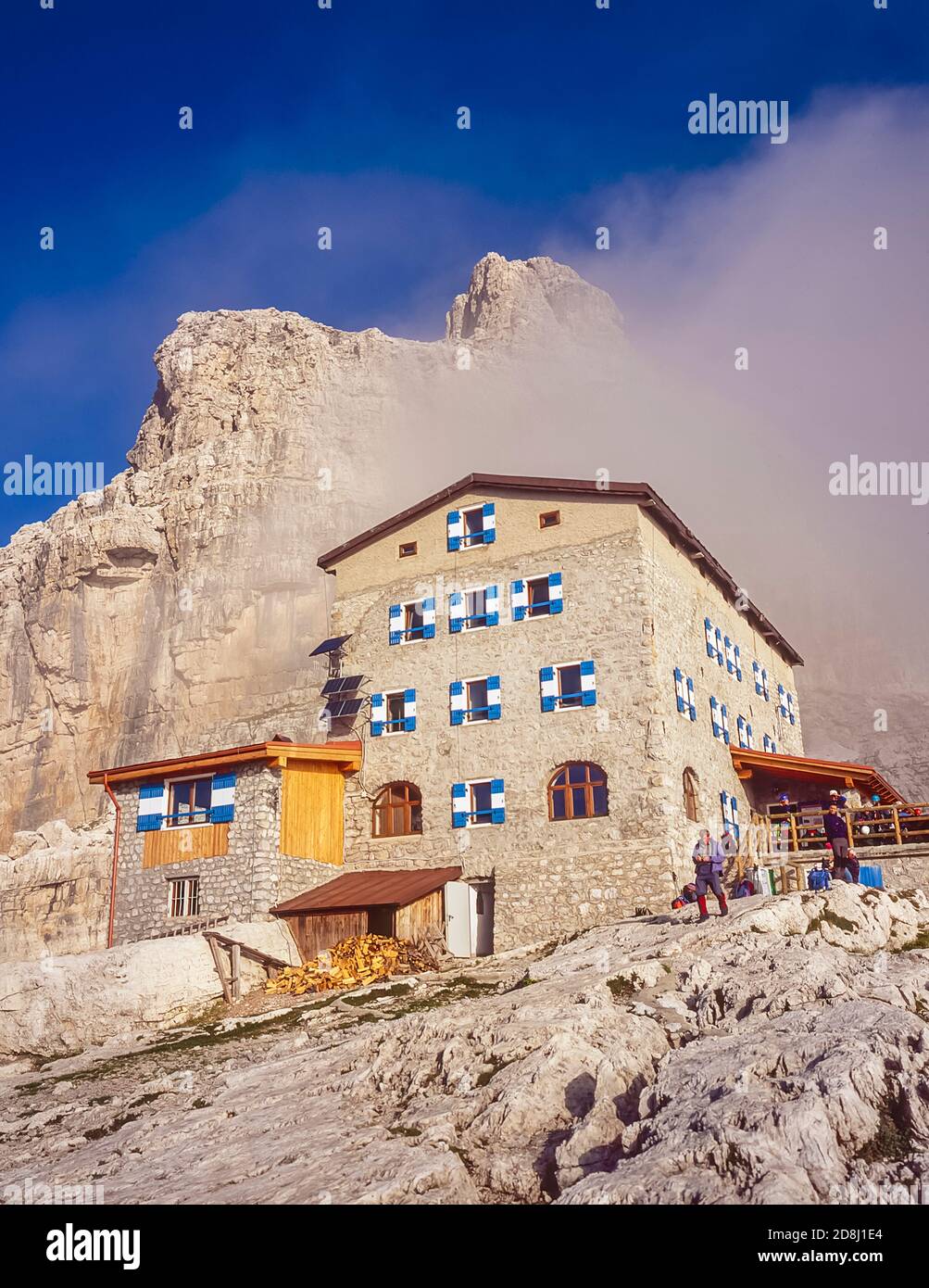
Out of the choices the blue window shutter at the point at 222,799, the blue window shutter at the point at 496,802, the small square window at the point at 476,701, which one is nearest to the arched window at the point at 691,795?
the blue window shutter at the point at 496,802

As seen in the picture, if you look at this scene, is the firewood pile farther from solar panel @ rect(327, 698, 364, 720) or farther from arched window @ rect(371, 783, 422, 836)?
solar panel @ rect(327, 698, 364, 720)

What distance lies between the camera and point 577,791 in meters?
24.8

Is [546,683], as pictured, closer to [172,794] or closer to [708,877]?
[708,877]

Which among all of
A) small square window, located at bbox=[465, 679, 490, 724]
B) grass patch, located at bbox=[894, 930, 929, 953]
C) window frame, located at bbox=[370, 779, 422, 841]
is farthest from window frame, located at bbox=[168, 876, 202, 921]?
grass patch, located at bbox=[894, 930, 929, 953]

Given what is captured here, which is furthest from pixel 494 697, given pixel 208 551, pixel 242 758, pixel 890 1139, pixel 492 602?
A: pixel 208 551

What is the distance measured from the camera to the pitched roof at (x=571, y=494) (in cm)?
2631

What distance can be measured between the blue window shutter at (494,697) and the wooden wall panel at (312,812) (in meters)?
4.51

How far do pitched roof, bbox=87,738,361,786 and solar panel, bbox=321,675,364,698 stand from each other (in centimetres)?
135

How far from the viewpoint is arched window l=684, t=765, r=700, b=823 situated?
25.5m

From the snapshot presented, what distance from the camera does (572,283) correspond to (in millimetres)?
132500

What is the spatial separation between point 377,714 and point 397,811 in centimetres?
263

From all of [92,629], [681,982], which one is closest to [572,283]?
[92,629]
